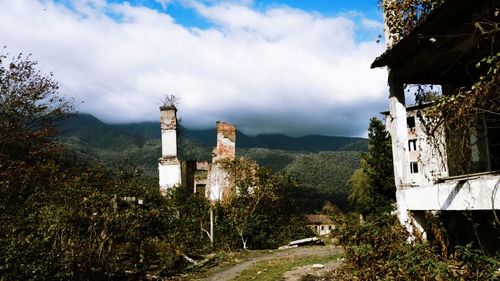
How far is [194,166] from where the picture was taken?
25.0m

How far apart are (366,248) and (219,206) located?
1521cm

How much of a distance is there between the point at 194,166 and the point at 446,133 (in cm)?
1992

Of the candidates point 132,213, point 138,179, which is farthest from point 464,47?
point 138,179

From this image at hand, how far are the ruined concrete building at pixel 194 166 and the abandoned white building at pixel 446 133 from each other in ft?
49.0

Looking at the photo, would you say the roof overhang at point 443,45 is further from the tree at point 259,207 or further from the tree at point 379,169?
the tree at point 379,169

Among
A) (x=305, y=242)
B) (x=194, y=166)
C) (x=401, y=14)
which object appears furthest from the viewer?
(x=194, y=166)

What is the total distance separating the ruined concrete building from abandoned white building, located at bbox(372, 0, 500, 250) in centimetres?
1494

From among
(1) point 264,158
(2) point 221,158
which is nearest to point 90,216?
(2) point 221,158

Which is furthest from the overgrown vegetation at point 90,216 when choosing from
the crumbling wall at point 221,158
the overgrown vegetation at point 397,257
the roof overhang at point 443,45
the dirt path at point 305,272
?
the roof overhang at point 443,45

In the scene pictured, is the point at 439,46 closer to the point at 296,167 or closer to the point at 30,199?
the point at 30,199

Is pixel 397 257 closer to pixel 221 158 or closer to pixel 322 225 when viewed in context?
pixel 221 158

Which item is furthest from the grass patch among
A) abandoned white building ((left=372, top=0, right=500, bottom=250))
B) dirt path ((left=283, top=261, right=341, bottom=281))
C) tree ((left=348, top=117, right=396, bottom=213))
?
tree ((left=348, top=117, right=396, bottom=213))

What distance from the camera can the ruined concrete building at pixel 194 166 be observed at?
22547 millimetres

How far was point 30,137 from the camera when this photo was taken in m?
20.8
